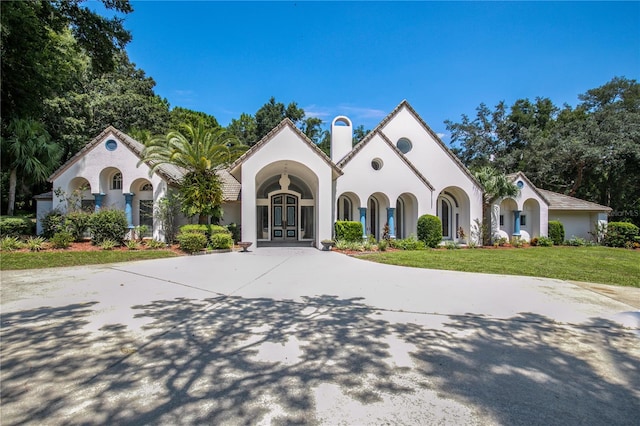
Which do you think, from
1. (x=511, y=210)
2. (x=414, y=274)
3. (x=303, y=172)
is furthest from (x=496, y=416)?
(x=511, y=210)

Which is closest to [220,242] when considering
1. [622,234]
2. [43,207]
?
[43,207]

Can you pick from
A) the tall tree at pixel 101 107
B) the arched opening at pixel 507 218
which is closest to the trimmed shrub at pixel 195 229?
the tall tree at pixel 101 107

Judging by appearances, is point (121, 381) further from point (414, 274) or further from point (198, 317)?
point (414, 274)

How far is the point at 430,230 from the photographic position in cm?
1939

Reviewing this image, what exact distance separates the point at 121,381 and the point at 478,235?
2193 centimetres

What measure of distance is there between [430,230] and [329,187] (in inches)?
272

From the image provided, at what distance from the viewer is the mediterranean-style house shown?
57.3 ft

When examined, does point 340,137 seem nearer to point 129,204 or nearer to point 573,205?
point 129,204

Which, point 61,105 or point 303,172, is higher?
point 61,105

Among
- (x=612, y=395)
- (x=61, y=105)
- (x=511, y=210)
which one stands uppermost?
(x=61, y=105)

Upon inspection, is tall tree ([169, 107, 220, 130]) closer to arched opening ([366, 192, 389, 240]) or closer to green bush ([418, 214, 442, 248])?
arched opening ([366, 192, 389, 240])

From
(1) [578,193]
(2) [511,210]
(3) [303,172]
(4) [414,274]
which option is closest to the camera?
(4) [414,274]

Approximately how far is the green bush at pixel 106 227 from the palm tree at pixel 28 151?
7.13m

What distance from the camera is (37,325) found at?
17.1 ft
